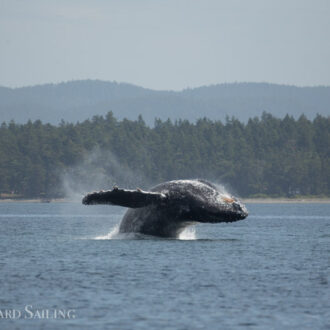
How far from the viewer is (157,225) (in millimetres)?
34500

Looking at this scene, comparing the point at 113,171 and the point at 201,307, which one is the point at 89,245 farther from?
the point at 113,171

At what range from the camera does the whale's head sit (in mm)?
32531

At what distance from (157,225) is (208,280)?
7.30m

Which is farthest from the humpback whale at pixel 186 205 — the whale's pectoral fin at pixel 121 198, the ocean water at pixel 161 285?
the ocean water at pixel 161 285

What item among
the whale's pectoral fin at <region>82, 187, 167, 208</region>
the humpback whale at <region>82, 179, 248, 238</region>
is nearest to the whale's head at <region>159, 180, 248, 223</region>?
the humpback whale at <region>82, 179, 248, 238</region>

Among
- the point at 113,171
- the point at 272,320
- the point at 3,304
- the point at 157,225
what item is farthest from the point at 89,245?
the point at 113,171

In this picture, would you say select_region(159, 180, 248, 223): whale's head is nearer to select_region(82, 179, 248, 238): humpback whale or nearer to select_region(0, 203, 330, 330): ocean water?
select_region(82, 179, 248, 238): humpback whale

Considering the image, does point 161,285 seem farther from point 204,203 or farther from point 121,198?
point 204,203

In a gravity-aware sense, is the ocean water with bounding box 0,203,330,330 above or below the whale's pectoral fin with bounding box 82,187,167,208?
below

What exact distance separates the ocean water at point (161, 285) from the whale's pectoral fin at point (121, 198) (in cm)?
211

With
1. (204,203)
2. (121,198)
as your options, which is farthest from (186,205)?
(121,198)

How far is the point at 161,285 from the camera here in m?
26.3

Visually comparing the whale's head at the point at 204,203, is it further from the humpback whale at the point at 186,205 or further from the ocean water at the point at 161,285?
the ocean water at the point at 161,285

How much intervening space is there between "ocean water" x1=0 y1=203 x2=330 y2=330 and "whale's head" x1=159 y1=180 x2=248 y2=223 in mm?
1573
